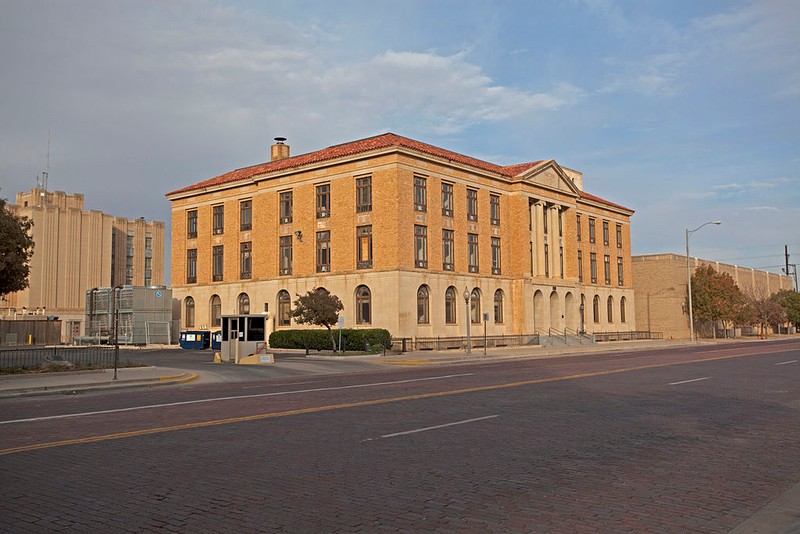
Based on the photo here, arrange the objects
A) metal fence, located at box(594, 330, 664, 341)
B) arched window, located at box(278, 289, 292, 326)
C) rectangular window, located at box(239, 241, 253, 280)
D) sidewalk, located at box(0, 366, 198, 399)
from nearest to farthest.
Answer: sidewalk, located at box(0, 366, 198, 399) < arched window, located at box(278, 289, 292, 326) < rectangular window, located at box(239, 241, 253, 280) < metal fence, located at box(594, 330, 664, 341)

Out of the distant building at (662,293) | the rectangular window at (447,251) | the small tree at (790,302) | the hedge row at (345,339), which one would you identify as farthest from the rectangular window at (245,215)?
the small tree at (790,302)

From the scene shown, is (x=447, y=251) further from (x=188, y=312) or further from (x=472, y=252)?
(x=188, y=312)

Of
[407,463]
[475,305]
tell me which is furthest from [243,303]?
[407,463]

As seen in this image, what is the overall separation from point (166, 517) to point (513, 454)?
4.79 meters

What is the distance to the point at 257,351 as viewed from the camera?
3578 centimetres

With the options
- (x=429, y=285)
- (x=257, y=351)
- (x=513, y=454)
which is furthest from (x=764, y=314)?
(x=513, y=454)

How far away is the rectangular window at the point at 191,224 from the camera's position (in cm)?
6412

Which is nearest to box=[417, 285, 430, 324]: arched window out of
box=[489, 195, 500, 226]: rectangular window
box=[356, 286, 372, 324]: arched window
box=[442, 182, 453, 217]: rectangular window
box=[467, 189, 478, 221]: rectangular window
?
box=[356, 286, 372, 324]: arched window

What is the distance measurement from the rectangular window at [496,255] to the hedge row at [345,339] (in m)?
13.6

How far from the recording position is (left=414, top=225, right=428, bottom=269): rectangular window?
163 ft

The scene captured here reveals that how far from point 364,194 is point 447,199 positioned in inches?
255

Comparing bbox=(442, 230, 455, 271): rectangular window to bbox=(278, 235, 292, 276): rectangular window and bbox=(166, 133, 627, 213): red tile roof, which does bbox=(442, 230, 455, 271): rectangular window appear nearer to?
bbox=(166, 133, 627, 213): red tile roof

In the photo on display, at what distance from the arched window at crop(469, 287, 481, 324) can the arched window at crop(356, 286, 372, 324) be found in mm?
8826

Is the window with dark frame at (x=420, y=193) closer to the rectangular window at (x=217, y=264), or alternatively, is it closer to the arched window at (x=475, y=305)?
the arched window at (x=475, y=305)
